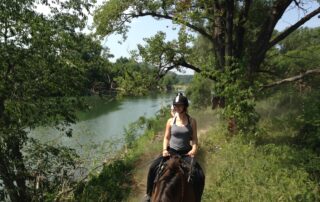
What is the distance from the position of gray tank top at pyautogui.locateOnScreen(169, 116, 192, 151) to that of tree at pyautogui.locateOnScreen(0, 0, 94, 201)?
5.24 meters

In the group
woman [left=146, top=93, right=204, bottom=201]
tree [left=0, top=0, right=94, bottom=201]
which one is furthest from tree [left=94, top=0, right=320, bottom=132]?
woman [left=146, top=93, right=204, bottom=201]

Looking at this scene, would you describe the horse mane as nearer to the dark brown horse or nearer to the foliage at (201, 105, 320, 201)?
the dark brown horse

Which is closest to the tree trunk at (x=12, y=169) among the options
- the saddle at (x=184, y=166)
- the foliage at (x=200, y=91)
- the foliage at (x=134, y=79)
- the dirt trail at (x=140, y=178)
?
the dirt trail at (x=140, y=178)

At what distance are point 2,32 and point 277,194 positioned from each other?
803cm

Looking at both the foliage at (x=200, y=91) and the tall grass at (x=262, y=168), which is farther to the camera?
the foliage at (x=200, y=91)

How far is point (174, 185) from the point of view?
21.5ft

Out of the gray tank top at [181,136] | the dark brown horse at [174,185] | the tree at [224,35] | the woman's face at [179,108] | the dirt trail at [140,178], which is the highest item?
the tree at [224,35]

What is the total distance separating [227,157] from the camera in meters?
12.2

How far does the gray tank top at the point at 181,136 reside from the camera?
7438 millimetres

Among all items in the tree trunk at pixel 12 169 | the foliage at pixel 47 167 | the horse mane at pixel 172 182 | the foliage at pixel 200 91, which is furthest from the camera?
the foliage at pixel 200 91

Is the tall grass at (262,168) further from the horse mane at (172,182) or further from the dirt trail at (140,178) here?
the horse mane at (172,182)

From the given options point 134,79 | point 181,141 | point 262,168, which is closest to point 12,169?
point 181,141

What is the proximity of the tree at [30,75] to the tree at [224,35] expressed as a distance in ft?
17.6

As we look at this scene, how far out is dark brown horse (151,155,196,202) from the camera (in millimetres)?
6465
